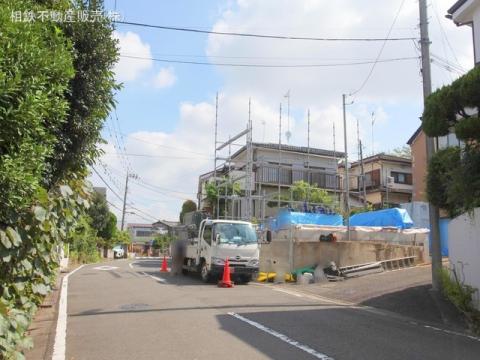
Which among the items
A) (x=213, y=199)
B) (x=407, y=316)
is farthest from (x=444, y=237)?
(x=213, y=199)

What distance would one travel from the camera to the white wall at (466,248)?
10117 millimetres

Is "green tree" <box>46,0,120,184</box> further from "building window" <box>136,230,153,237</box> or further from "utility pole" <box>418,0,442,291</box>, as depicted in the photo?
"building window" <box>136,230,153,237</box>

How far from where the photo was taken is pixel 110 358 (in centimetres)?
683

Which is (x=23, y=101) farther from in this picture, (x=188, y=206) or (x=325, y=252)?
(x=188, y=206)

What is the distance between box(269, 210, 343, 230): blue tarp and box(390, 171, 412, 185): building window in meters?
17.0

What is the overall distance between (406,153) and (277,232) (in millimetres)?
33353

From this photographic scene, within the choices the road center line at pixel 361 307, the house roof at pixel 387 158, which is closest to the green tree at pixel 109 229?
the house roof at pixel 387 158

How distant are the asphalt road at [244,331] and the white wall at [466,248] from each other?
1643mm

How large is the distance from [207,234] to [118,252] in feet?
139

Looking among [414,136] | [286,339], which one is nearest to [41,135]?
[286,339]

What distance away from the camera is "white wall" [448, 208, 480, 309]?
10.1m

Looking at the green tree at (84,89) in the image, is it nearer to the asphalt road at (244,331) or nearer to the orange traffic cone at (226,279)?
the asphalt road at (244,331)

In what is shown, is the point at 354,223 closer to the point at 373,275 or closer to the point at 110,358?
the point at 373,275

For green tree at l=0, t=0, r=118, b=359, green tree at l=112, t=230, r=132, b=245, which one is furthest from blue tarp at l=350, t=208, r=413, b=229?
green tree at l=112, t=230, r=132, b=245
